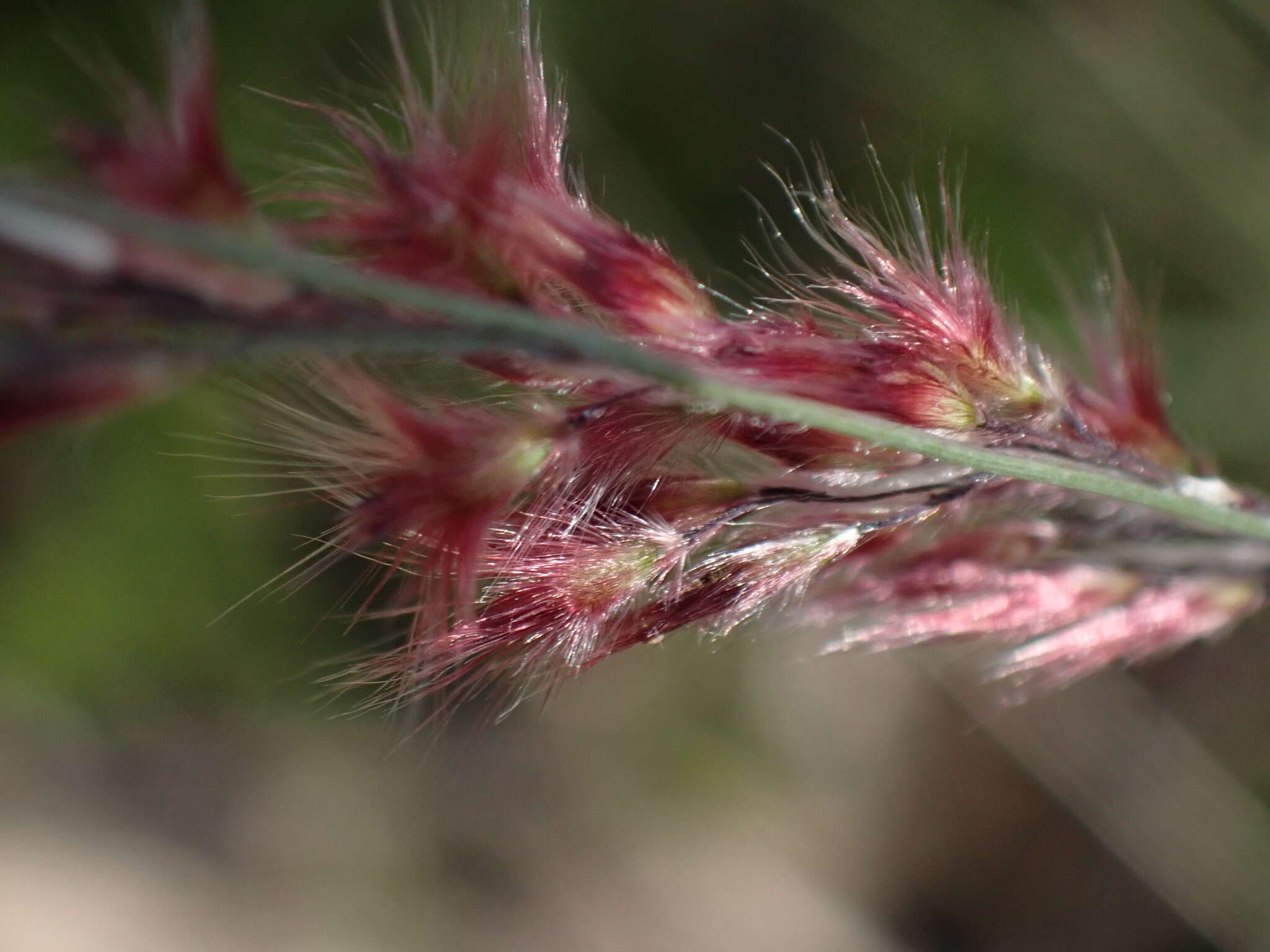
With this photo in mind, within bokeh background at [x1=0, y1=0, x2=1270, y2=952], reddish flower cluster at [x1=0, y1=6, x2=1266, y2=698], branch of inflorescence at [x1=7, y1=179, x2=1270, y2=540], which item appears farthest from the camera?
bokeh background at [x1=0, y1=0, x2=1270, y2=952]

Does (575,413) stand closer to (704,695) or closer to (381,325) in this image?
(381,325)

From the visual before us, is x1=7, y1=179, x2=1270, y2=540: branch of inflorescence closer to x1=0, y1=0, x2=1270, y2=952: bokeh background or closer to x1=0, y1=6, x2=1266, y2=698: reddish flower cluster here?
x1=0, y1=6, x2=1266, y2=698: reddish flower cluster

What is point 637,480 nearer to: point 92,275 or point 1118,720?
point 92,275

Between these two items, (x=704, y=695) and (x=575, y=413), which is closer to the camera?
(x=575, y=413)

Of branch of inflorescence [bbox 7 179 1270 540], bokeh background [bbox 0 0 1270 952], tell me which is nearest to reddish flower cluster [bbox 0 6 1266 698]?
branch of inflorescence [bbox 7 179 1270 540]

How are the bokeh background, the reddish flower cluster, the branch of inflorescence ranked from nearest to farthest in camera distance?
the branch of inflorescence, the reddish flower cluster, the bokeh background

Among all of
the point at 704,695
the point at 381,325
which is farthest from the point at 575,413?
the point at 704,695

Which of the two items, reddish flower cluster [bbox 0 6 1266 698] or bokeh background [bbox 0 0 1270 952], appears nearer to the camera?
reddish flower cluster [bbox 0 6 1266 698]
